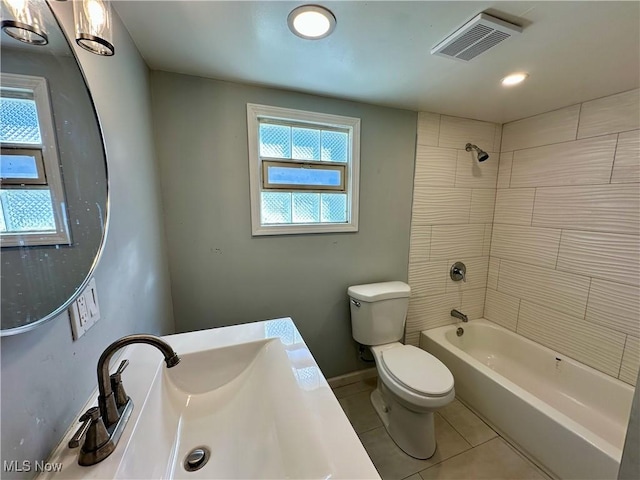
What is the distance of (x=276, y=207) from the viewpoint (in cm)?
168

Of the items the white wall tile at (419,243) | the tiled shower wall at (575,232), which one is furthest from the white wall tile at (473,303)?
the white wall tile at (419,243)

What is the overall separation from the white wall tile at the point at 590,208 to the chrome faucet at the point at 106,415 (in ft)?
7.90

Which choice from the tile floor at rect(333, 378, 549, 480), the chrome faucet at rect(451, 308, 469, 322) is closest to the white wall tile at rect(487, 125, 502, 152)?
the chrome faucet at rect(451, 308, 469, 322)

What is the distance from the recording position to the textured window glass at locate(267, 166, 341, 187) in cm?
163

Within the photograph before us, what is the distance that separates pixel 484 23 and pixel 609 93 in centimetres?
129

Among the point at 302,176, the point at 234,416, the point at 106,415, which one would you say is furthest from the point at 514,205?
the point at 106,415

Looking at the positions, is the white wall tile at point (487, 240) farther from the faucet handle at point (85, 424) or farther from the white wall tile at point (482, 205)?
the faucet handle at point (85, 424)

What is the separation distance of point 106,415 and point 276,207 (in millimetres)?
1279

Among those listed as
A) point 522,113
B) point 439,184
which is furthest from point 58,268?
point 522,113

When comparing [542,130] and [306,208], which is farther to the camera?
[542,130]

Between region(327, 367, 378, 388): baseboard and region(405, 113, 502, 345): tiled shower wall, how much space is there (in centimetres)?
43

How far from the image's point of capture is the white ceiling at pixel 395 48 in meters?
0.91

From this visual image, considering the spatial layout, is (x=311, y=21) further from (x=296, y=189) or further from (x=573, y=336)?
(x=573, y=336)

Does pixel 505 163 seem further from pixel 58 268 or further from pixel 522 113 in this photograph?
pixel 58 268
